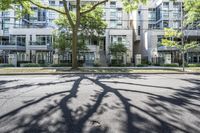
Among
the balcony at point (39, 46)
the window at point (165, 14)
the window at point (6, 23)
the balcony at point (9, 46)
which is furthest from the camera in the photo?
the window at point (6, 23)

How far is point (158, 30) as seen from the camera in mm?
43781

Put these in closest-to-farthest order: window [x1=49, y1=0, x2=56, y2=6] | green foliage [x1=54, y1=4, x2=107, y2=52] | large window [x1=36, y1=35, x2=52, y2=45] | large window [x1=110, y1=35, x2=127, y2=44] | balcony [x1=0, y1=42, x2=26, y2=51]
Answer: green foliage [x1=54, y1=4, x2=107, y2=52]
balcony [x1=0, y1=42, x2=26, y2=51]
large window [x1=36, y1=35, x2=52, y2=45]
large window [x1=110, y1=35, x2=127, y2=44]
window [x1=49, y1=0, x2=56, y2=6]

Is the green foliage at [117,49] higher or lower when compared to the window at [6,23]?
lower

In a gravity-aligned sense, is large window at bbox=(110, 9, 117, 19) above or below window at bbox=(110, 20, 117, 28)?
above

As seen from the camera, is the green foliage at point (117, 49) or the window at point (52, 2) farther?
the window at point (52, 2)

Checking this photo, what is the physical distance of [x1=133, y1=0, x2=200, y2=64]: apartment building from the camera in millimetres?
42625

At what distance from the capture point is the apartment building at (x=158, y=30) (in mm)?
42625

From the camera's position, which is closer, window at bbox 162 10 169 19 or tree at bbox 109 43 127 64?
tree at bbox 109 43 127 64

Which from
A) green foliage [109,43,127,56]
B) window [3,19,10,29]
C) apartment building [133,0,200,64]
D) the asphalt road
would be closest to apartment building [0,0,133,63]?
window [3,19,10,29]

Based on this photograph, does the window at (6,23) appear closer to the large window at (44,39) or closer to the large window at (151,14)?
the large window at (44,39)

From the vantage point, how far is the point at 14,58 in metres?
36.8

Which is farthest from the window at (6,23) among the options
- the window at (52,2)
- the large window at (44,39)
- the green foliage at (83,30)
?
the green foliage at (83,30)

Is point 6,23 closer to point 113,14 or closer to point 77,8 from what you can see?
point 113,14

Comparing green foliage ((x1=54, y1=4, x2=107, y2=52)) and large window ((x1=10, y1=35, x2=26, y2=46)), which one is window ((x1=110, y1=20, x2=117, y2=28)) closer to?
green foliage ((x1=54, y1=4, x2=107, y2=52))
